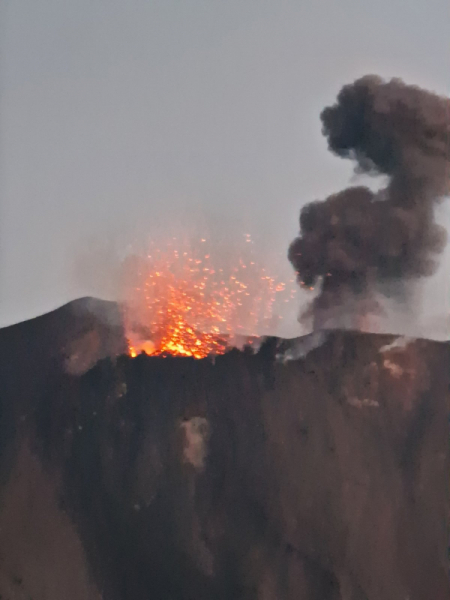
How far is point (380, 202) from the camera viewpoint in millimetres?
1018

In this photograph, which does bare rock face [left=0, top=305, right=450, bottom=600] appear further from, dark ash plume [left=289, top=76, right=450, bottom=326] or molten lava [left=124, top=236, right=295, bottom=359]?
dark ash plume [left=289, top=76, right=450, bottom=326]

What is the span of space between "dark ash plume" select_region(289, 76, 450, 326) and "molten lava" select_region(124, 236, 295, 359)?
0.34 ft

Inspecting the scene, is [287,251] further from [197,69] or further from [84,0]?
[84,0]

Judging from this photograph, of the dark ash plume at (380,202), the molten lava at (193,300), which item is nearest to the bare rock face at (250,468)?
the molten lava at (193,300)

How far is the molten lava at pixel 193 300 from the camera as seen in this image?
1.01 m

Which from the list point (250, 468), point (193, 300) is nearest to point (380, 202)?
point (193, 300)

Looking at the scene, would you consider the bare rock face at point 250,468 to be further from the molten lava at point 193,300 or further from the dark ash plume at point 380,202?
the dark ash plume at point 380,202

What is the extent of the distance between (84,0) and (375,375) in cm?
109

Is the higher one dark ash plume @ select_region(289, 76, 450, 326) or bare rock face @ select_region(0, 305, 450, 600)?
dark ash plume @ select_region(289, 76, 450, 326)

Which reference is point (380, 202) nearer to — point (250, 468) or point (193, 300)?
point (193, 300)

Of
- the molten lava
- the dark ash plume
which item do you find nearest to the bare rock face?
the molten lava

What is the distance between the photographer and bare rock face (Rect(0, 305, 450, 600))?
0.94 meters

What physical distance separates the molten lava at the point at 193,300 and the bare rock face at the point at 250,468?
4 cm

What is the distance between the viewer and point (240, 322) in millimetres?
1007
